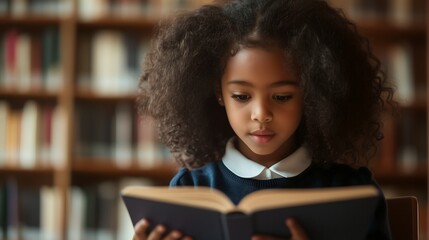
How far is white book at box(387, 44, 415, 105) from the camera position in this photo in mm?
2676

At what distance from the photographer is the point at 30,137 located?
2.68m

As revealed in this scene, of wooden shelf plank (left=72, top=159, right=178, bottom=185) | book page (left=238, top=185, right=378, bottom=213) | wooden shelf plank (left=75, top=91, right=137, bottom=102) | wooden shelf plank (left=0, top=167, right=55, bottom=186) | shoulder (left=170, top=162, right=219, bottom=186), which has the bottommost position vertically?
wooden shelf plank (left=0, top=167, right=55, bottom=186)

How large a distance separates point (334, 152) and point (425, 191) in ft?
5.82

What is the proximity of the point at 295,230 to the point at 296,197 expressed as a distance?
2.6 inches

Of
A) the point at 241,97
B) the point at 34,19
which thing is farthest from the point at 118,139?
the point at 241,97

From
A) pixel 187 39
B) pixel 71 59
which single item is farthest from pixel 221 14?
pixel 71 59

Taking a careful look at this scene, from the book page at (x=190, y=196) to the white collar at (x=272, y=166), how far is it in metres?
0.20

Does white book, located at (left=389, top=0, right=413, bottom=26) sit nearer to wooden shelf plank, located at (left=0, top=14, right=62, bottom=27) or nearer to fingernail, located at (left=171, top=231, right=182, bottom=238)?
wooden shelf plank, located at (left=0, top=14, right=62, bottom=27)

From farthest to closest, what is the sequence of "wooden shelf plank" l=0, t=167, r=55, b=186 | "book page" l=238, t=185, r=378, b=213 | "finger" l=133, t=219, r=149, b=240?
"wooden shelf plank" l=0, t=167, r=55, b=186
"finger" l=133, t=219, r=149, b=240
"book page" l=238, t=185, r=378, b=213

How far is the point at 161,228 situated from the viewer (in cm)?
101

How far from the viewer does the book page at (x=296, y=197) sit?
2.99 feet

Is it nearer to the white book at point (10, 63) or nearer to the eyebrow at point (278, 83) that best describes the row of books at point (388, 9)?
the white book at point (10, 63)

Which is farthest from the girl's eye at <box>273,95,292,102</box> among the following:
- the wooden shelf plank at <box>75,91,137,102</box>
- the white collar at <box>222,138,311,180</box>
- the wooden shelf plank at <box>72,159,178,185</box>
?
the wooden shelf plank at <box>75,91,137,102</box>

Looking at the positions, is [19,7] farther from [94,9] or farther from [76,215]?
[76,215]
